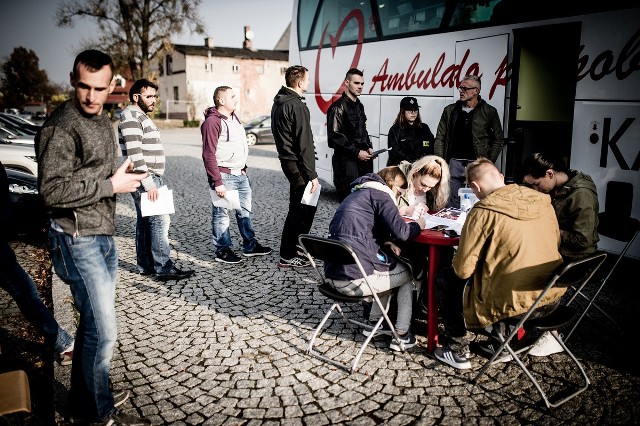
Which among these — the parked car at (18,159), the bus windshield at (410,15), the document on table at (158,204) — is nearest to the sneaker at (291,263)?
the document on table at (158,204)

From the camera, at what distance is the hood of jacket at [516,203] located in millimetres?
3041

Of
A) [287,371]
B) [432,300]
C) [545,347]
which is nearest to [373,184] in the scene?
[432,300]

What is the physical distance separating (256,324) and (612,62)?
14.2 feet

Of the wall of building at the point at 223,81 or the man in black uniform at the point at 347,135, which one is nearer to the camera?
the man in black uniform at the point at 347,135

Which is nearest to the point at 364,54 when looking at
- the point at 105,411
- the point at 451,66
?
the point at 451,66

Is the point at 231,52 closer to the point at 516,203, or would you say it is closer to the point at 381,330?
the point at 381,330

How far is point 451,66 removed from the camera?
21.5 feet

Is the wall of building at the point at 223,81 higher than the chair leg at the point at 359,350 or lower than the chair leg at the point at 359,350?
higher

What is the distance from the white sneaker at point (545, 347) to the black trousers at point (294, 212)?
2.86 meters

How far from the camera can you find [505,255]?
3.07 metres

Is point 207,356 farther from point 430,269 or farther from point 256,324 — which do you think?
point 430,269

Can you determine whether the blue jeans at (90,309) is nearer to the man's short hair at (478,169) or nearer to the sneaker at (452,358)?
the sneaker at (452,358)

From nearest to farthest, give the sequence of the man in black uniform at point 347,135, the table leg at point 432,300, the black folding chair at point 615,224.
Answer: the table leg at point 432,300
the black folding chair at point 615,224
the man in black uniform at point 347,135

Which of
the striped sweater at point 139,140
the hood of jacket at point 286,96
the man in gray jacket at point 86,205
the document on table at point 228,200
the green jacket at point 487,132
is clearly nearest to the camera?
the man in gray jacket at point 86,205
